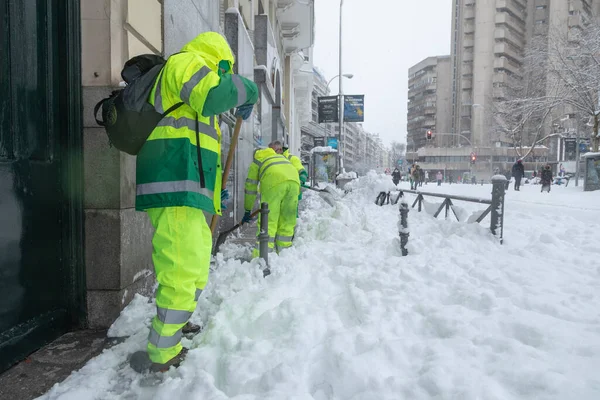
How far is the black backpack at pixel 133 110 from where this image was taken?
2.41 meters

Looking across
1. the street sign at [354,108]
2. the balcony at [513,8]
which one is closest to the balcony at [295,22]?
the street sign at [354,108]

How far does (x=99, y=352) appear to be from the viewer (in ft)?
8.71

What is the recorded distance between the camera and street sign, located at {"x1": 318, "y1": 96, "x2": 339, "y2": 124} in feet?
82.1

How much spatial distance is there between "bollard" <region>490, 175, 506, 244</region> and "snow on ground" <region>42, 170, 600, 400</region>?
4.11 ft

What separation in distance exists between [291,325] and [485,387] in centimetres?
132

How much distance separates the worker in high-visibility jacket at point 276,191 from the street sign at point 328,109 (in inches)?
795

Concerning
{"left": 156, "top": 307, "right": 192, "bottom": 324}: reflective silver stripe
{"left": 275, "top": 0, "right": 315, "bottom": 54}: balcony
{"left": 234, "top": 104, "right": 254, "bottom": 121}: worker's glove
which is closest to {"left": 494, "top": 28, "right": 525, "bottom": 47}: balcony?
{"left": 275, "top": 0, "right": 315, "bottom": 54}: balcony

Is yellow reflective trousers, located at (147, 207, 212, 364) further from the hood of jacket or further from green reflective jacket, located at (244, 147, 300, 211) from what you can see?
green reflective jacket, located at (244, 147, 300, 211)

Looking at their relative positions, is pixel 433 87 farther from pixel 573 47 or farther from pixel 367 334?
pixel 367 334

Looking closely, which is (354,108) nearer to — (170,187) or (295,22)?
(295,22)

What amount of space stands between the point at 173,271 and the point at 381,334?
4.73 feet

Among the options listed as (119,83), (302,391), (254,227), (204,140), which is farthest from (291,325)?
(254,227)

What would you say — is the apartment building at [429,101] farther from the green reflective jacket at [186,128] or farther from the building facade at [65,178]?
the green reflective jacket at [186,128]

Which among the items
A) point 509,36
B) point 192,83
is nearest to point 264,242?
point 192,83
